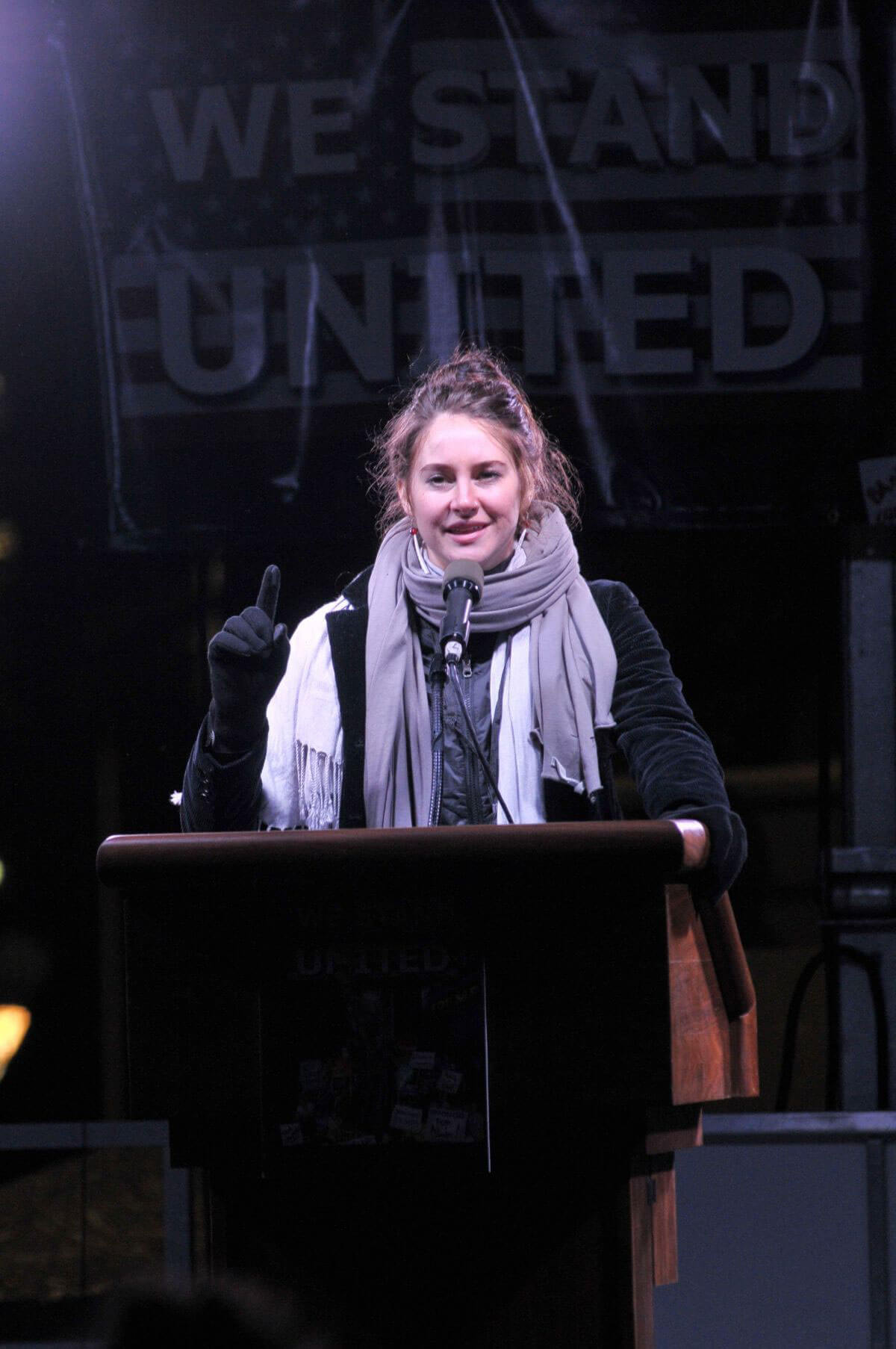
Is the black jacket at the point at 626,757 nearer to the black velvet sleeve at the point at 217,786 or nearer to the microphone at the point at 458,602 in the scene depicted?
the black velvet sleeve at the point at 217,786

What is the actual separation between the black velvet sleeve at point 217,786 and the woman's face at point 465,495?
46 centimetres

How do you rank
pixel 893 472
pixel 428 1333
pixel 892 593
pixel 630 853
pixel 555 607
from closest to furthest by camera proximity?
pixel 630 853 < pixel 428 1333 < pixel 555 607 < pixel 893 472 < pixel 892 593

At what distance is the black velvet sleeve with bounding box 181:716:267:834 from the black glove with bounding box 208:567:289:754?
0.03 meters

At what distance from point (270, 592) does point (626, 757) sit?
1.64 ft

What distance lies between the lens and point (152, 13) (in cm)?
349

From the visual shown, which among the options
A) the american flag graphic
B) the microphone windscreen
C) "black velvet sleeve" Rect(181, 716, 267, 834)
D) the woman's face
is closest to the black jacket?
"black velvet sleeve" Rect(181, 716, 267, 834)

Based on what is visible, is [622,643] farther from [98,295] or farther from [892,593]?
[98,295]

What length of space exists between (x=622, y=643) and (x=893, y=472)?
63.5 inches

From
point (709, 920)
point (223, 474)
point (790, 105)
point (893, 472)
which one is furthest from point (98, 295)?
point (709, 920)

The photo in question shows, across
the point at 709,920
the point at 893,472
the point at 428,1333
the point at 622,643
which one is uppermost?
the point at 893,472

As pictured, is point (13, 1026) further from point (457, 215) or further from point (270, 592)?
point (270, 592)

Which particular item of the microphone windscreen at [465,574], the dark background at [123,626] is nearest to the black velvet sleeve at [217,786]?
the microphone windscreen at [465,574]

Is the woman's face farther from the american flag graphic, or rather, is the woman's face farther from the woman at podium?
the american flag graphic

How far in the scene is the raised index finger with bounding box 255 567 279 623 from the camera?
1.55m
